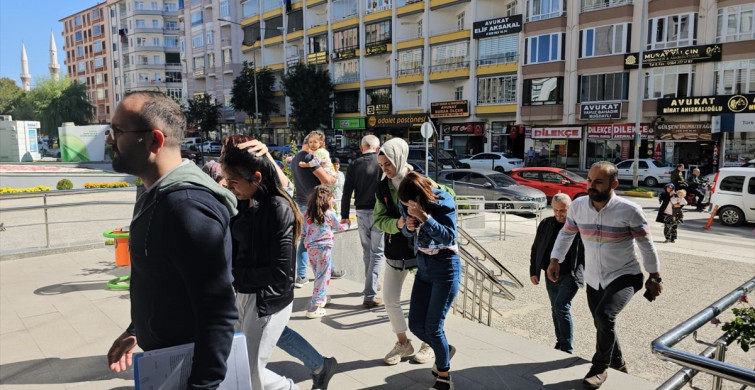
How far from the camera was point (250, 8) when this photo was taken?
194 feet

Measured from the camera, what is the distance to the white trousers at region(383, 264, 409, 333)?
4.20 meters

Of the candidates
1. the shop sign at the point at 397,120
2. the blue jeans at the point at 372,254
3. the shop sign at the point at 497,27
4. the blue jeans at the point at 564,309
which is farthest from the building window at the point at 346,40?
the blue jeans at the point at 564,309

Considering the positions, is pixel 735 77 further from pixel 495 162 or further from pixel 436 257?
pixel 436 257

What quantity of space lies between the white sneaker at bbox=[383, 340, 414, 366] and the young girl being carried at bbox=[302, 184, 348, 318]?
132 centimetres

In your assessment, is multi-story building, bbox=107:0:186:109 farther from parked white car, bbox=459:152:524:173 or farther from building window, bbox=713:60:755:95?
building window, bbox=713:60:755:95

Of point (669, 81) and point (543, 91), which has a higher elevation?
point (669, 81)

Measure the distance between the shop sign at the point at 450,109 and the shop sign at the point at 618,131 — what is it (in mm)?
9509

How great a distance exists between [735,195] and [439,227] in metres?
15.4

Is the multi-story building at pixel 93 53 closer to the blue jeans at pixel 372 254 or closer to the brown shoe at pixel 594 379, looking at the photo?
the blue jeans at pixel 372 254

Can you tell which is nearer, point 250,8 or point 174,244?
point 174,244

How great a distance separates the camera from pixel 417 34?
4288 cm

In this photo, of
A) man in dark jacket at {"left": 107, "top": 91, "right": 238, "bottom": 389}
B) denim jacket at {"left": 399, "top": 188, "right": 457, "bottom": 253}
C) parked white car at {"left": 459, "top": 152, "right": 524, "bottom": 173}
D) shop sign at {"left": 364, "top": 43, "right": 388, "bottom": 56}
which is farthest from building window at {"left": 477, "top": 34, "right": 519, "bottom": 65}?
man in dark jacket at {"left": 107, "top": 91, "right": 238, "bottom": 389}

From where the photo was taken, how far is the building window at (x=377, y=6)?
43.9m

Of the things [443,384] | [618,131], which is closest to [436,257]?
[443,384]
